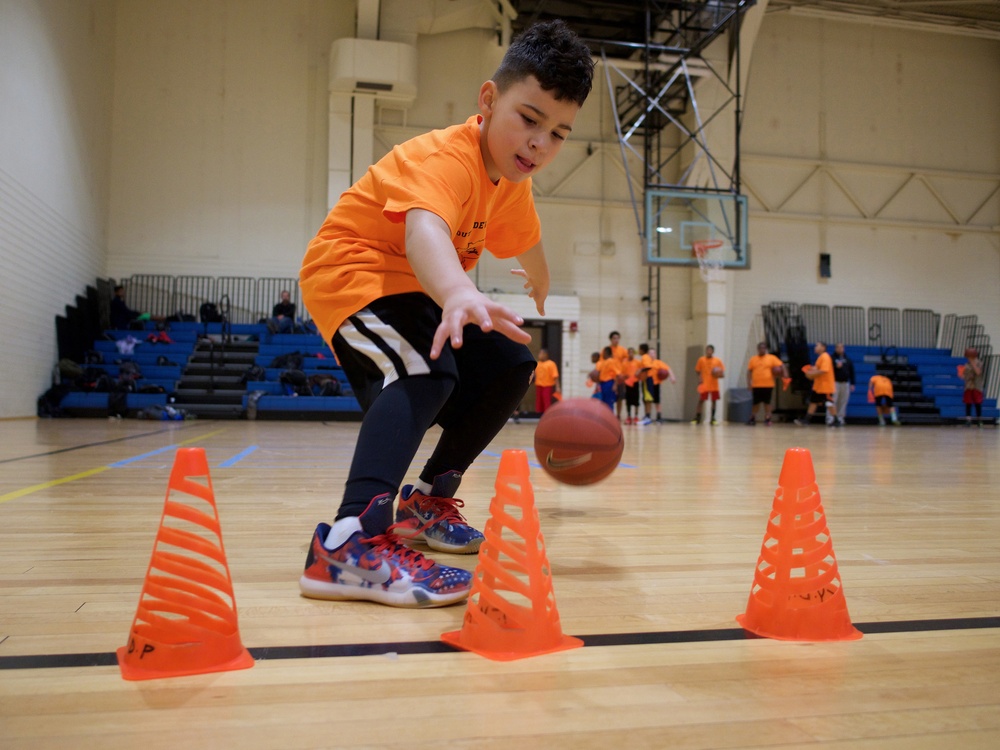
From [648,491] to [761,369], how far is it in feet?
34.3

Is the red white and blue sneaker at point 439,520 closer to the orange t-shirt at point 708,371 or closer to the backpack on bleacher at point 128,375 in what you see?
the backpack on bleacher at point 128,375

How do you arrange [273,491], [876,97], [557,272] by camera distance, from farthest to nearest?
[876,97], [557,272], [273,491]

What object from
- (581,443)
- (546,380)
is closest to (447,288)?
(581,443)

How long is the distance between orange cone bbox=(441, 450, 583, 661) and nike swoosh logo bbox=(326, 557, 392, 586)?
11.0 inches

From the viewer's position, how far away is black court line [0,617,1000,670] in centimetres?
123

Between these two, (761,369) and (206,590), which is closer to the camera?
(206,590)

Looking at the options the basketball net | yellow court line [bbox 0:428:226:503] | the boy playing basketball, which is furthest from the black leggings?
the basketball net

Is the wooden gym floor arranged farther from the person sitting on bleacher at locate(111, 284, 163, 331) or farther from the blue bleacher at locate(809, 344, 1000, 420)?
the blue bleacher at locate(809, 344, 1000, 420)

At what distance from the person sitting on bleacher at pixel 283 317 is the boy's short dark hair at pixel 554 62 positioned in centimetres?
1255

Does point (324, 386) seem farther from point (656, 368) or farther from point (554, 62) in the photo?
point (554, 62)

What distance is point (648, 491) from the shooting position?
376 centimetres

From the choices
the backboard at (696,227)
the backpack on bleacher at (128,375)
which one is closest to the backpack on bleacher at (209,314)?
the backpack on bleacher at (128,375)

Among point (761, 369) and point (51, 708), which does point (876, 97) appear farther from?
point (51, 708)

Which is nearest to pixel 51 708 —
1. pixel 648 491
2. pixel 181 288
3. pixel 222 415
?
pixel 648 491
